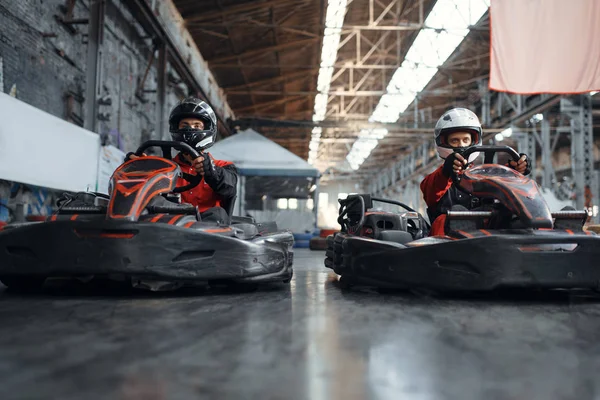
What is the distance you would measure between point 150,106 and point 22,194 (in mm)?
4335

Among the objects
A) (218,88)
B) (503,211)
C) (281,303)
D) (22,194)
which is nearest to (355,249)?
(281,303)

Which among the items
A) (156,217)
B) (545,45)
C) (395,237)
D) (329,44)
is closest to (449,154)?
(395,237)

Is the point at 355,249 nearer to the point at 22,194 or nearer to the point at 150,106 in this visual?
the point at 22,194

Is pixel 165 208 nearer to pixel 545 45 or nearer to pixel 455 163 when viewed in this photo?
pixel 455 163

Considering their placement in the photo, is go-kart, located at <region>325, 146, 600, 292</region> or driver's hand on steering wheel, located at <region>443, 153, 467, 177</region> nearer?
go-kart, located at <region>325, 146, 600, 292</region>

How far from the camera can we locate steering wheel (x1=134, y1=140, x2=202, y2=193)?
97.9 inches

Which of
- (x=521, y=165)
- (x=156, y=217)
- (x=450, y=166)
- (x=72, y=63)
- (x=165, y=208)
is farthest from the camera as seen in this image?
(x=72, y=63)

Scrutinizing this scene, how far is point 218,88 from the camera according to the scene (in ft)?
45.2

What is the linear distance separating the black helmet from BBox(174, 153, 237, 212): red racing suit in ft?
0.42

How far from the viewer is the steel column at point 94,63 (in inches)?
228

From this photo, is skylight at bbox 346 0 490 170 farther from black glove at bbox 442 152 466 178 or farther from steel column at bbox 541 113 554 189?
black glove at bbox 442 152 466 178

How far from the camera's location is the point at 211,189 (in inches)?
115

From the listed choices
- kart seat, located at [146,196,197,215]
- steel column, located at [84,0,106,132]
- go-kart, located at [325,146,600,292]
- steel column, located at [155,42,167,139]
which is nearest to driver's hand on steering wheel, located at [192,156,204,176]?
→ kart seat, located at [146,196,197,215]

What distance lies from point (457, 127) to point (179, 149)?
1.67 metres
